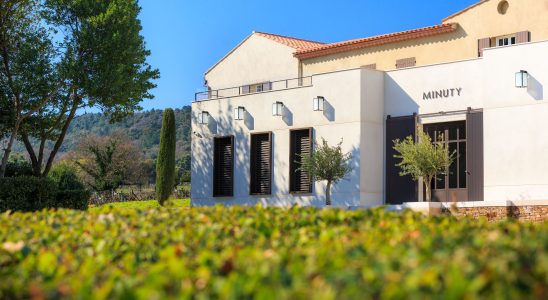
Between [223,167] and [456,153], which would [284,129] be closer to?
[223,167]

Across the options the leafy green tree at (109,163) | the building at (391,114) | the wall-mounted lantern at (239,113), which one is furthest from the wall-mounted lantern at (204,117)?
the leafy green tree at (109,163)

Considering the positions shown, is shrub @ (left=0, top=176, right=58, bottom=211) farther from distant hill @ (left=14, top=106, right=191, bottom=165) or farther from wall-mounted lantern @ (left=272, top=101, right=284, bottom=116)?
distant hill @ (left=14, top=106, right=191, bottom=165)

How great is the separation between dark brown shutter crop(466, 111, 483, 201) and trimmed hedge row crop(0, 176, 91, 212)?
13892mm

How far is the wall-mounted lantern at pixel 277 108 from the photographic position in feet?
104

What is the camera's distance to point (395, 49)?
33.8m

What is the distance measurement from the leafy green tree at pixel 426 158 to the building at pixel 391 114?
599 mm

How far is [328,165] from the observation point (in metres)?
28.7

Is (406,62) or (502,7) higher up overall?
(502,7)

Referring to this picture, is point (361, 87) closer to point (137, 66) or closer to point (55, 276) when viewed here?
point (137, 66)

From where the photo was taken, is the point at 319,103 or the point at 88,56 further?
the point at 88,56

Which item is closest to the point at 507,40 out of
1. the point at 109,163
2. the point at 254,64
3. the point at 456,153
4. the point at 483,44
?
the point at 483,44

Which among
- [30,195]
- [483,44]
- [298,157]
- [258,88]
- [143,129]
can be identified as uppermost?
[143,129]

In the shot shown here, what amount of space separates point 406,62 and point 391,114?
14.6 ft

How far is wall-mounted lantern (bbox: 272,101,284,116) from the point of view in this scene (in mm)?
31812
